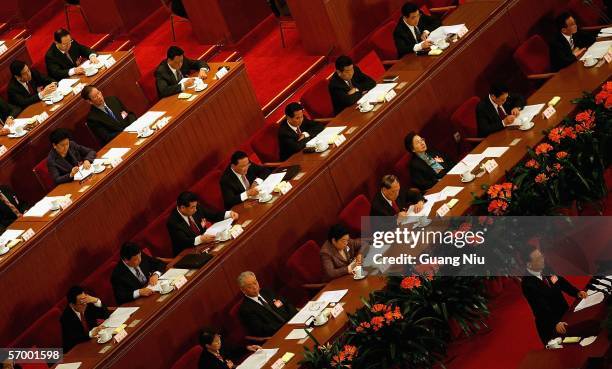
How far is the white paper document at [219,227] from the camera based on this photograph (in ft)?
28.3

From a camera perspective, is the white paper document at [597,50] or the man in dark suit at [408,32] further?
the man in dark suit at [408,32]

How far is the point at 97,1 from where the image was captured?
11797mm

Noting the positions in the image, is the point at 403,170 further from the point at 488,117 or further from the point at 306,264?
the point at 306,264

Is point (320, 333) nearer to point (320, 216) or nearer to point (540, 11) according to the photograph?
point (320, 216)

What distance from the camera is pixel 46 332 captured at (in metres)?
8.46

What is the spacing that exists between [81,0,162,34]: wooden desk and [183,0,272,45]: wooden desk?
2.33 ft

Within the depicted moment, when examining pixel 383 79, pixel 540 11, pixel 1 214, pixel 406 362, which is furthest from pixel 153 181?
pixel 540 11

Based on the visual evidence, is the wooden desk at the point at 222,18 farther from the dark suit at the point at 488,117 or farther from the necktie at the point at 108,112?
the dark suit at the point at 488,117

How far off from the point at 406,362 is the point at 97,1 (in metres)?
5.89

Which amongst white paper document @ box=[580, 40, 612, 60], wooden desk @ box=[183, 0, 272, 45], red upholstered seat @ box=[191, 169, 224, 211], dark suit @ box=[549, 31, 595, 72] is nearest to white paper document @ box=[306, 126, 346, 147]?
red upholstered seat @ box=[191, 169, 224, 211]

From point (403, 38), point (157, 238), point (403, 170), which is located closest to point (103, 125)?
point (157, 238)

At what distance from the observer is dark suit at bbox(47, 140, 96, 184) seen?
924 cm

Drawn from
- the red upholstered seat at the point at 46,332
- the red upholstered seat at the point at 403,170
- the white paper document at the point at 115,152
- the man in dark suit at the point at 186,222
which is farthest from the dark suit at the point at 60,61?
the red upholstered seat at the point at 403,170

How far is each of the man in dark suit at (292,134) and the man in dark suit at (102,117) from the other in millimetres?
1366
